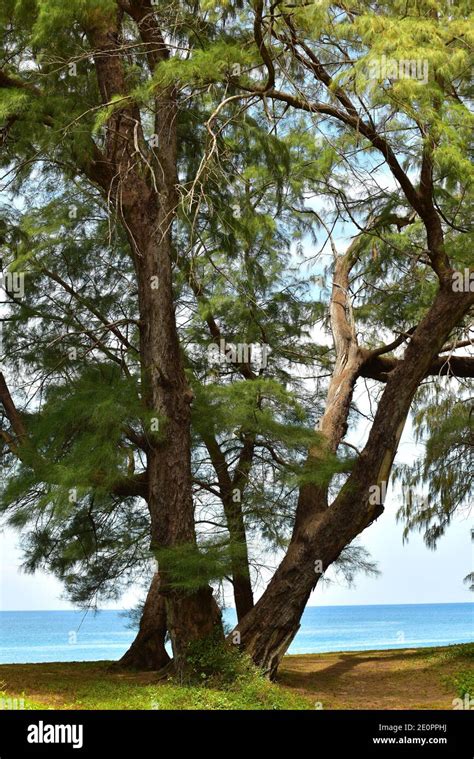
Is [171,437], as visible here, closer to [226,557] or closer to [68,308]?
[226,557]

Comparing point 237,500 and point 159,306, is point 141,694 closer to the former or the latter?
point 237,500

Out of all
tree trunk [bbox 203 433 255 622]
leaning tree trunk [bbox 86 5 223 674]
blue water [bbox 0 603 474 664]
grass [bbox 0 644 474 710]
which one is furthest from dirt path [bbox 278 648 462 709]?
blue water [bbox 0 603 474 664]

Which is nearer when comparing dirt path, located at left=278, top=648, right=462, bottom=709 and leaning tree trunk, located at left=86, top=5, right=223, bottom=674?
leaning tree trunk, located at left=86, top=5, right=223, bottom=674

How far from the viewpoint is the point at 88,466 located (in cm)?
587

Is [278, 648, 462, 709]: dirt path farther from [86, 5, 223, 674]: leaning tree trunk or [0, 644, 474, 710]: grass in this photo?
[86, 5, 223, 674]: leaning tree trunk

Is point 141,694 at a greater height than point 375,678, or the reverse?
point 141,694

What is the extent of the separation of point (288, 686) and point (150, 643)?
142 cm

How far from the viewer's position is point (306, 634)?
27625mm

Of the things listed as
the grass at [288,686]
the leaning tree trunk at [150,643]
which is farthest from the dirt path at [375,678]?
the leaning tree trunk at [150,643]

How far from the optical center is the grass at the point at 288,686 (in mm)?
5945

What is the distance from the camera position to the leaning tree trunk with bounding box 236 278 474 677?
668cm

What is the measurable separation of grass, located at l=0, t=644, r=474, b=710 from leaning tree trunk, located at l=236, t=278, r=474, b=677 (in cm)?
37

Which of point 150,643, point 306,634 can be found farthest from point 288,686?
point 306,634

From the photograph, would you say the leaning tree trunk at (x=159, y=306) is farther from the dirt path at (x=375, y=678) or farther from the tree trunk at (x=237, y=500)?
the dirt path at (x=375, y=678)
